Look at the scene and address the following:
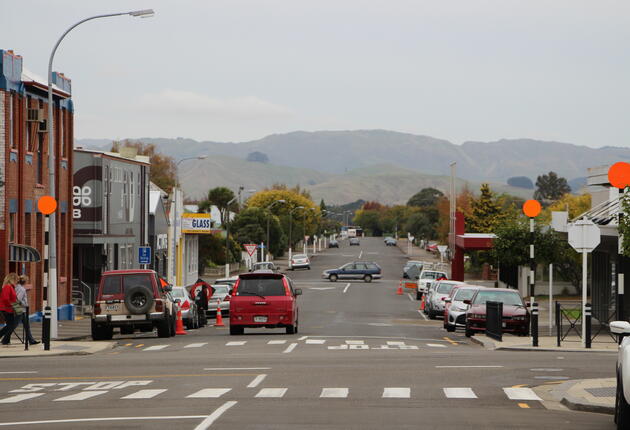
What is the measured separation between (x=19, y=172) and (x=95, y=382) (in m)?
21.5

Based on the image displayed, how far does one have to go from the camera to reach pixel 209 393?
52.7ft

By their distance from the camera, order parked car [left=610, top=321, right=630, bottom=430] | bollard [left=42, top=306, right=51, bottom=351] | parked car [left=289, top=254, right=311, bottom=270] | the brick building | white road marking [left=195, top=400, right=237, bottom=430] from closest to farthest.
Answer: parked car [left=610, top=321, right=630, bottom=430], white road marking [left=195, top=400, right=237, bottom=430], bollard [left=42, top=306, right=51, bottom=351], the brick building, parked car [left=289, top=254, right=311, bottom=270]

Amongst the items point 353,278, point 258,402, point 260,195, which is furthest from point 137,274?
point 260,195

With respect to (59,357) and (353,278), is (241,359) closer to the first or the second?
(59,357)

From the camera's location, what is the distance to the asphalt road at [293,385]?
13.1 meters

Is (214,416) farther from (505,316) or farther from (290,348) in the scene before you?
(505,316)

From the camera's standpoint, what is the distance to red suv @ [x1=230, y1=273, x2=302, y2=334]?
31.9 metres

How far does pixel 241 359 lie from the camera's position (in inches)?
901

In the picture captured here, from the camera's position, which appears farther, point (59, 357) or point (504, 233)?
point (504, 233)

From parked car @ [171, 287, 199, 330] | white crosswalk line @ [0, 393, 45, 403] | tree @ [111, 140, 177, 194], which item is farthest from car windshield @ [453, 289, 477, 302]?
tree @ [111, 140, 177, 194]

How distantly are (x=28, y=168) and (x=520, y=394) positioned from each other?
26734 mm

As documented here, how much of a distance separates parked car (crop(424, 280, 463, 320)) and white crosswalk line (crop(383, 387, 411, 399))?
1163 inches

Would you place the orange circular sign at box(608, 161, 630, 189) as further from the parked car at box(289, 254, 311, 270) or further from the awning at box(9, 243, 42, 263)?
the parked car at box(289, 254, 311, 270)

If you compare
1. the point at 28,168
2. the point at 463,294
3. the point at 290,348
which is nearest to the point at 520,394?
the point at 290,348
